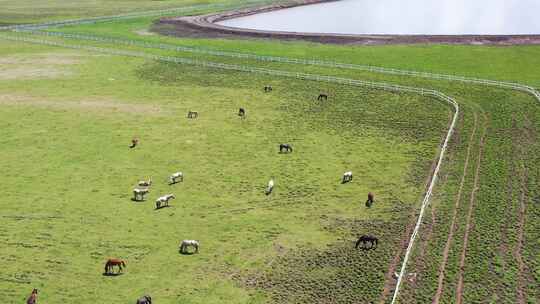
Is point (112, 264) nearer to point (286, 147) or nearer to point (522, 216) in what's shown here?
point (286, 147)

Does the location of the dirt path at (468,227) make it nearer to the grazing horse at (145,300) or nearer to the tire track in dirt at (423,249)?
the tire track in dirt at (423,249)

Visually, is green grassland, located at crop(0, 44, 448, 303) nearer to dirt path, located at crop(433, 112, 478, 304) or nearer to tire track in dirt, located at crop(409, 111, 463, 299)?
tire track in dirt, located at crop(409, 111, 463, 299)

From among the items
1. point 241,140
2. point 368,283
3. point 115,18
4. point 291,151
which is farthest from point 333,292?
point 115,18

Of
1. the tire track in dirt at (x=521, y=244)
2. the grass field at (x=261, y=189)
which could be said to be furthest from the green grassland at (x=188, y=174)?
the tire track in dirt at (x=521, y=244)

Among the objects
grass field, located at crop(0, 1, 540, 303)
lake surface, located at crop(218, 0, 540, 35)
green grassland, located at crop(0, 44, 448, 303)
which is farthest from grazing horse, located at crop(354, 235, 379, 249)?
lake surface, located at crop(218, 0, 540, 35)

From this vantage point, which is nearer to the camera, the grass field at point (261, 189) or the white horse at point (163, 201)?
the grass field at point (261, 189)

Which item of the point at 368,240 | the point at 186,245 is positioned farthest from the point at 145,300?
the point at 368,240
